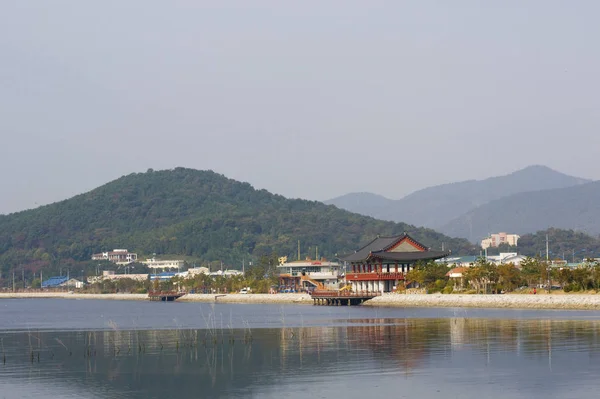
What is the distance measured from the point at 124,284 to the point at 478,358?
16515 cm

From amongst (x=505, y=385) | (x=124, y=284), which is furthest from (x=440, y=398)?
(x=124, y=284)

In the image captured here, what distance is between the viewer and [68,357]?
4612 cm

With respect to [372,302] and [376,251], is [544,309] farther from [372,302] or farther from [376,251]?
[376,251]

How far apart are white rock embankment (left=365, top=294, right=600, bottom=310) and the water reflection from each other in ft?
58.0

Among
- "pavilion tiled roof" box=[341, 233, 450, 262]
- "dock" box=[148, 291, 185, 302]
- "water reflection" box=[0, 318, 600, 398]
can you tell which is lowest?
"dock" box=[148, 291, 185, 302]

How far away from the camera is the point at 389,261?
11456 cm

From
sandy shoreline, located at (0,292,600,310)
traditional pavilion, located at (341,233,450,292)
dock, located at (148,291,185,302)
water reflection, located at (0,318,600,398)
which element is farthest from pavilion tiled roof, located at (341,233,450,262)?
water reflection, located at (0,318,600,398)

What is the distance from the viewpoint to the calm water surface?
3353 centimetres

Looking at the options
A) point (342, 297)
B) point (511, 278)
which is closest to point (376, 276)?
point (342, 297)

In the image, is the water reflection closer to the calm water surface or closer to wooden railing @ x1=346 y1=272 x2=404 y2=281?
the calm water surface

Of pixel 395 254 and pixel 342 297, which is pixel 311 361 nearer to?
pixel 342 297

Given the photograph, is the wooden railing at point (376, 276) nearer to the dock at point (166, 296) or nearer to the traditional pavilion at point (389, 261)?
the traditional pavilion at point (389, 261)

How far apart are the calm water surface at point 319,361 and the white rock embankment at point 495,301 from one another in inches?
467

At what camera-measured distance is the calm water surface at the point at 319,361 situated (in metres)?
33.5
